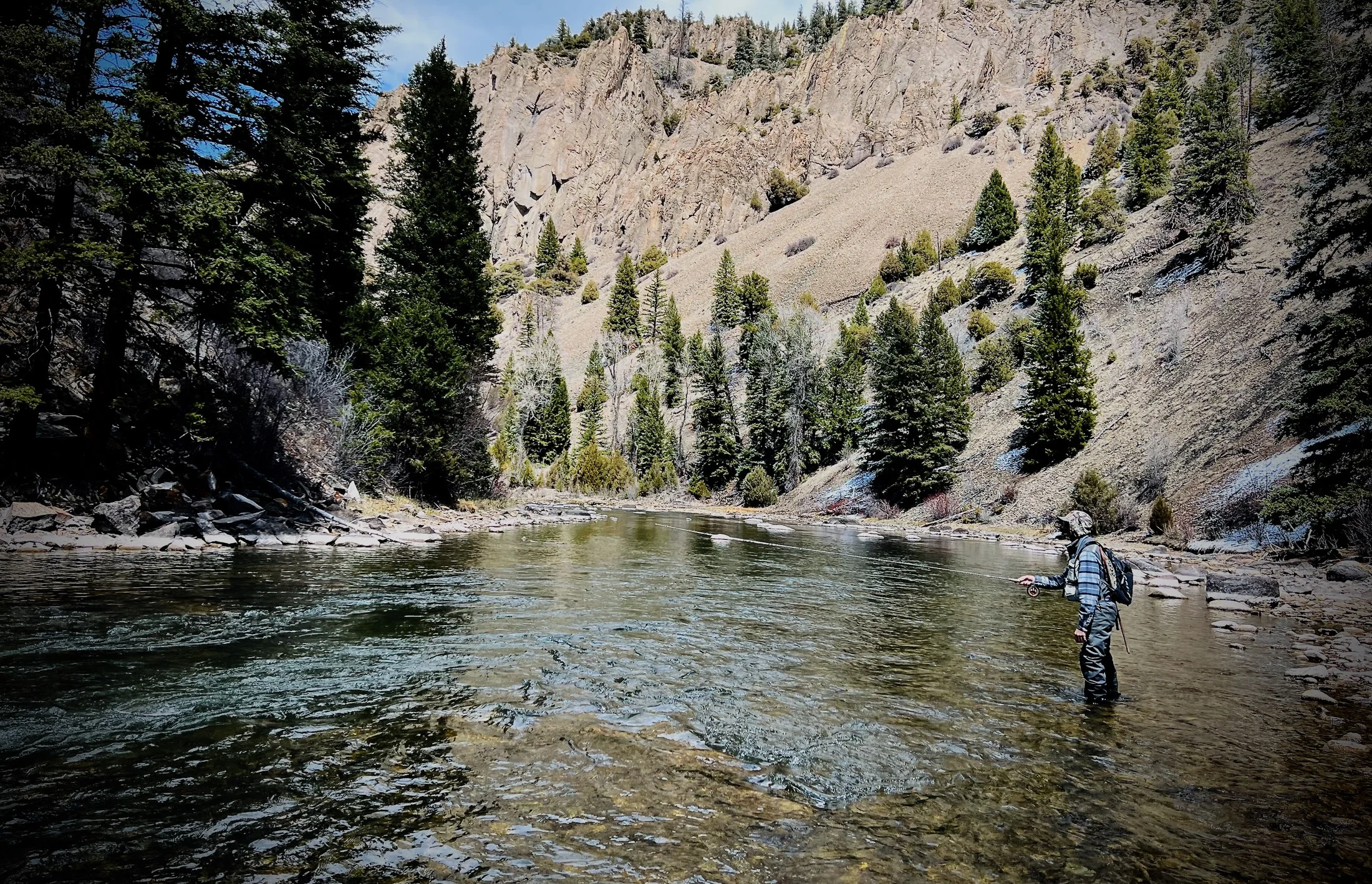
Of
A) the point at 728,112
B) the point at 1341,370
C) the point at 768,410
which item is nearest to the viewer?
the point at 1341,370

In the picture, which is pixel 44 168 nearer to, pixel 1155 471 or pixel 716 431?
pixel 1155 471

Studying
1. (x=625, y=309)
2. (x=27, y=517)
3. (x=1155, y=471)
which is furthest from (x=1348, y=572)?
(x=625, y=309)

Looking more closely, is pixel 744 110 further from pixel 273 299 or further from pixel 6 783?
pixel 6 783

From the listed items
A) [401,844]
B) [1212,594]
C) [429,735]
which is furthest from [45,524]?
[1212,594]

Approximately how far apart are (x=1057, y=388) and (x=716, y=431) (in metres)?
29.7

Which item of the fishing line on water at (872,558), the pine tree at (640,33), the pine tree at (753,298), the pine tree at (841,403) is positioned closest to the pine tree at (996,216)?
the pine tree at (753,298)

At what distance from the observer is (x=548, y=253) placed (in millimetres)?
123188

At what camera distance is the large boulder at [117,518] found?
12.2m

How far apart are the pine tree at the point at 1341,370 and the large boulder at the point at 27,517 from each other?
27.5 m

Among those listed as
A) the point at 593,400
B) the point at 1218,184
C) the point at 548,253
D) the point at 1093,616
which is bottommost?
the point at 1093,616

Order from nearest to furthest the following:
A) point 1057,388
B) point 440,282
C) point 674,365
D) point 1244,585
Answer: point 1244,585, point 440,282, point 1057,388, point 674,365

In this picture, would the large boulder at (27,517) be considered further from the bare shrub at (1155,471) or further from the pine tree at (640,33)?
Answer: the pine tree at (640,33)

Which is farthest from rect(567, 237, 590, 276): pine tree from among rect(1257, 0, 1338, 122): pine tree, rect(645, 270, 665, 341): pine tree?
rect(1257, 0, 1338, 122): pine tree

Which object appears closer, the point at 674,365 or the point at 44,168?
the point at 44,168
